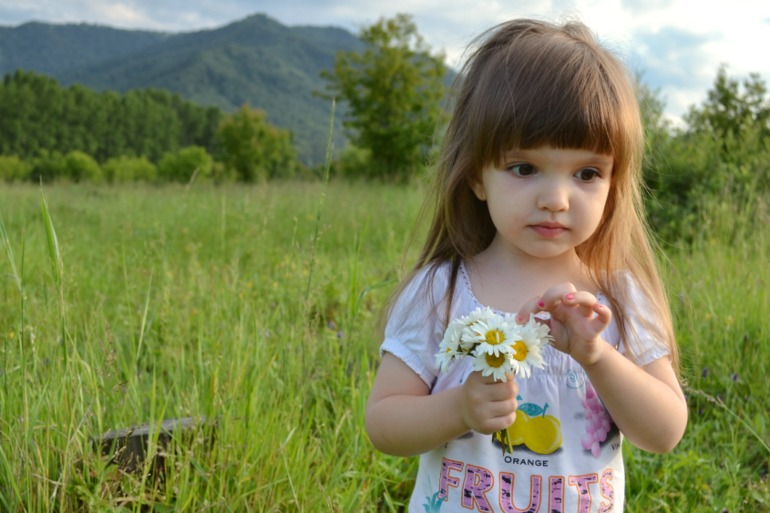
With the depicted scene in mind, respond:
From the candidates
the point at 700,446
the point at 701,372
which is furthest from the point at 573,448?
the point at 701,372

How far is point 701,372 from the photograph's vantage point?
9.80ft

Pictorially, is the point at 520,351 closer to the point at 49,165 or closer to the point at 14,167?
the point at 14,167

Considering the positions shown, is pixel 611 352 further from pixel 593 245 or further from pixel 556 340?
pixel 593 245

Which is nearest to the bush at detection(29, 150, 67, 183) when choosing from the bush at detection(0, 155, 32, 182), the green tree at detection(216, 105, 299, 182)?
the bush at detection(0, 155, 32, 182)

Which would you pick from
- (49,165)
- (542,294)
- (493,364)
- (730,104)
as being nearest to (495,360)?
(493,364)

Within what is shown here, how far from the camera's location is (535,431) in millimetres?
1235

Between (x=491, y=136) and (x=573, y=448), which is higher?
(x=491, y=136)

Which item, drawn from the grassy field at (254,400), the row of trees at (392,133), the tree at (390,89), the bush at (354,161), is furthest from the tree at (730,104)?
the bush at (354,161)

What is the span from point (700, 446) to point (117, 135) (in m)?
85.2

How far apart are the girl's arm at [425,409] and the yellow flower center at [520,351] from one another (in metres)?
0.07

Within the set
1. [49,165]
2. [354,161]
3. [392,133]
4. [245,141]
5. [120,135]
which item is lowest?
[49,165]

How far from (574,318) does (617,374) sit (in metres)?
0.15

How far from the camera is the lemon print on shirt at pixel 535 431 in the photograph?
4.05 feet

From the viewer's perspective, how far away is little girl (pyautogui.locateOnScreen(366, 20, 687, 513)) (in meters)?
1.18
